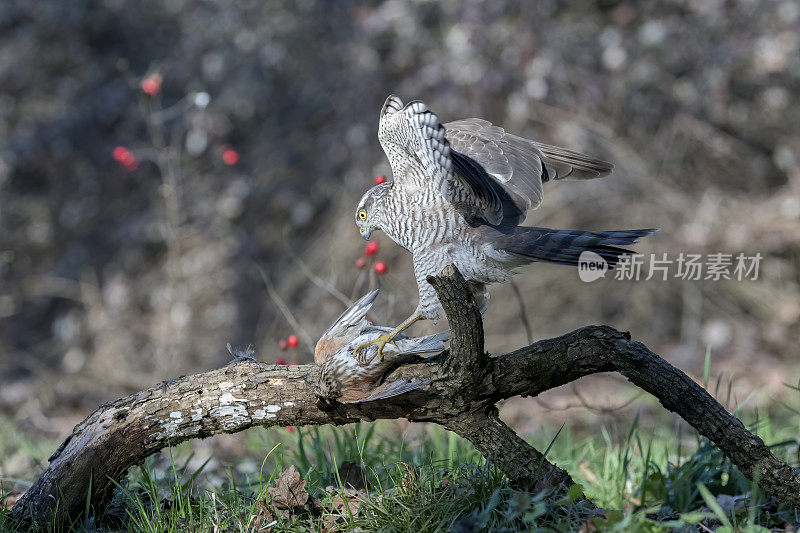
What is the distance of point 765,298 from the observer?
243 inches

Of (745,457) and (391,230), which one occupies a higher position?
(391,230)

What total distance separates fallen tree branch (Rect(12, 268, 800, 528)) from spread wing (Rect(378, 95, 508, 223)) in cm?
43

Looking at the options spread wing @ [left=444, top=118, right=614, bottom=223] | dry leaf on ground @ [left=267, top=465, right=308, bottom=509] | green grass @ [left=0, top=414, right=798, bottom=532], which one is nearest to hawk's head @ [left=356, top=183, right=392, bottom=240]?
spread wing @ [left=444, top=118, right=614, bottom=223]

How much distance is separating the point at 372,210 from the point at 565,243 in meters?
0.76

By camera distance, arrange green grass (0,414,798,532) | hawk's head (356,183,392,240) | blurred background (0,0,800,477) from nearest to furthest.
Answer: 1. green grass (0,414,798,532)
2. hawk's head (356,183,392,240)
3. blurred background (0,0,800,477)

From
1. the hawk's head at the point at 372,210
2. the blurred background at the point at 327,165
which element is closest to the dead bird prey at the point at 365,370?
the hawk's head at the point at 372,210

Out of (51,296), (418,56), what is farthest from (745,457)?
(51,296)

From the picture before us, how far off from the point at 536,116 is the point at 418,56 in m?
1.07

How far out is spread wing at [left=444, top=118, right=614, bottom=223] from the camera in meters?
2.66

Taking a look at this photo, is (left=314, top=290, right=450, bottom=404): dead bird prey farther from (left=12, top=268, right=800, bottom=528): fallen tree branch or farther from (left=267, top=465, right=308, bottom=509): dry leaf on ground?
(left=267, top=465, right=308, bottom=509): dry leaf on ground

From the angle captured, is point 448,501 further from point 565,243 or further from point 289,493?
point 565,243

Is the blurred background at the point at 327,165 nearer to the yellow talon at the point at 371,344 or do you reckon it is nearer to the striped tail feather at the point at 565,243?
the striped tail feather at the point at 565,243

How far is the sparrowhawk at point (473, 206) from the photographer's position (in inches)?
95.4

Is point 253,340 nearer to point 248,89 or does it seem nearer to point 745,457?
point 248,89
